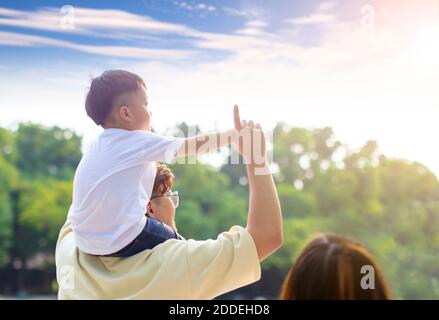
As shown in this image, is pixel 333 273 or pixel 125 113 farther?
pixel 125 113

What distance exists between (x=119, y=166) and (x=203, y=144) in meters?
0.12

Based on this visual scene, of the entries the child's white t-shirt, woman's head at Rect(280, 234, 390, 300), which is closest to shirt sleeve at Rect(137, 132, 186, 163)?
the child's white t-shirt

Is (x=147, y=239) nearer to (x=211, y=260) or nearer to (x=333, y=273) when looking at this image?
(x=211, y=260)

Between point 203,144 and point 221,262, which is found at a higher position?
point 203,144

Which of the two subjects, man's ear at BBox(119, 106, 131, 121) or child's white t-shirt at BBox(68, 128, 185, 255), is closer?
child's white t-shirt at BBox(68, 128, 185, 255)

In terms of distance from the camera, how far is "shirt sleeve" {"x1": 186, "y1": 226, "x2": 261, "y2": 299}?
80 centimetres

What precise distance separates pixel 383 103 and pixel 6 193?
6280 mm

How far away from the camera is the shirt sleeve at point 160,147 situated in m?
0.92

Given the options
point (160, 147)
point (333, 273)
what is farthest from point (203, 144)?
point (333, 273)

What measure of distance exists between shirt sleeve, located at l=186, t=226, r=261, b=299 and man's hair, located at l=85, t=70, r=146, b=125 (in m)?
0.29

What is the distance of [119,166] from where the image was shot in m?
0.91

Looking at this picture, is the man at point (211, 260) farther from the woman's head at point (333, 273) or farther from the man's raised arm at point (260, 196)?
the woman's head at point (333, 273)

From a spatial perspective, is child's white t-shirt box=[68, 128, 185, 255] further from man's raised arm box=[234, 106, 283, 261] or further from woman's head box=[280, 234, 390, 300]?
woman's head box=[280, 234, 390, 300]
